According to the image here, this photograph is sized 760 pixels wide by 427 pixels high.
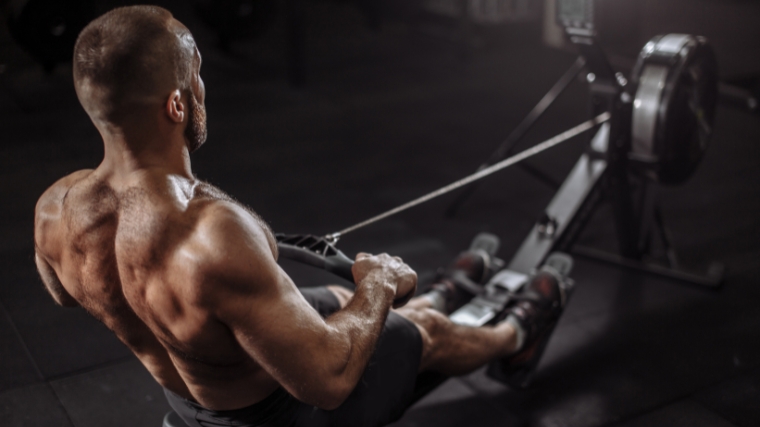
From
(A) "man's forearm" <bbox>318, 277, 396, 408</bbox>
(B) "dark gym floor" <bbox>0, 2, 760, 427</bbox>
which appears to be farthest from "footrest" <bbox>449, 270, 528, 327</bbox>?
(A) "man's forearm" <bbox>318, 277, 396, 408</bbox>

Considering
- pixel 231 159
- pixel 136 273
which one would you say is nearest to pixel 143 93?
pixel 136 273

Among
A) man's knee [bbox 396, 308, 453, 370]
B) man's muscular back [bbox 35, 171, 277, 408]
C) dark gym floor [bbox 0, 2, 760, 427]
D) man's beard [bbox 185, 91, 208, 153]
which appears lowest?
dark gym floor [bbox 0, 2, 760, 427]

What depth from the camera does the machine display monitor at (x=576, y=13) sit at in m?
2.35

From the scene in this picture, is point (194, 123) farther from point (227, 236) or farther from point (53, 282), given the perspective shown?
point (53, 282)

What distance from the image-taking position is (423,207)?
136 inches

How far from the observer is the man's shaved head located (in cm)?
111

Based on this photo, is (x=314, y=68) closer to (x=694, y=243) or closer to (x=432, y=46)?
(x=432, y=46)

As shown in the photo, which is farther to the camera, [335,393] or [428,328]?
[428,328]

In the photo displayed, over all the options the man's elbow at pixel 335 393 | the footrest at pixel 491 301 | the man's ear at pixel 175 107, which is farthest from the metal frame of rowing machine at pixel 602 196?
the man's ear at pixel 175 107

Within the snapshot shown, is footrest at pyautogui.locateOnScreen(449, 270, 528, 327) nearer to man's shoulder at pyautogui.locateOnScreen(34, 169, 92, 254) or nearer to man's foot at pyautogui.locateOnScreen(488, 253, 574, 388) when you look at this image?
man's foot at pyautogui.locateOnScreen(488, 253, 574, 388)

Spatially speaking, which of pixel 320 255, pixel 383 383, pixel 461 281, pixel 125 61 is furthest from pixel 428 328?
pixel 125 61

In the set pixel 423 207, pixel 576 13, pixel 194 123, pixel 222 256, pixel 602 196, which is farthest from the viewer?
pixel 423 207

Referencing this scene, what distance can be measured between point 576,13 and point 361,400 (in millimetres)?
1479

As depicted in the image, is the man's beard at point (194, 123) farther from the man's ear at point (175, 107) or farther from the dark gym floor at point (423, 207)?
the dark gym floor at point (423, 207)
